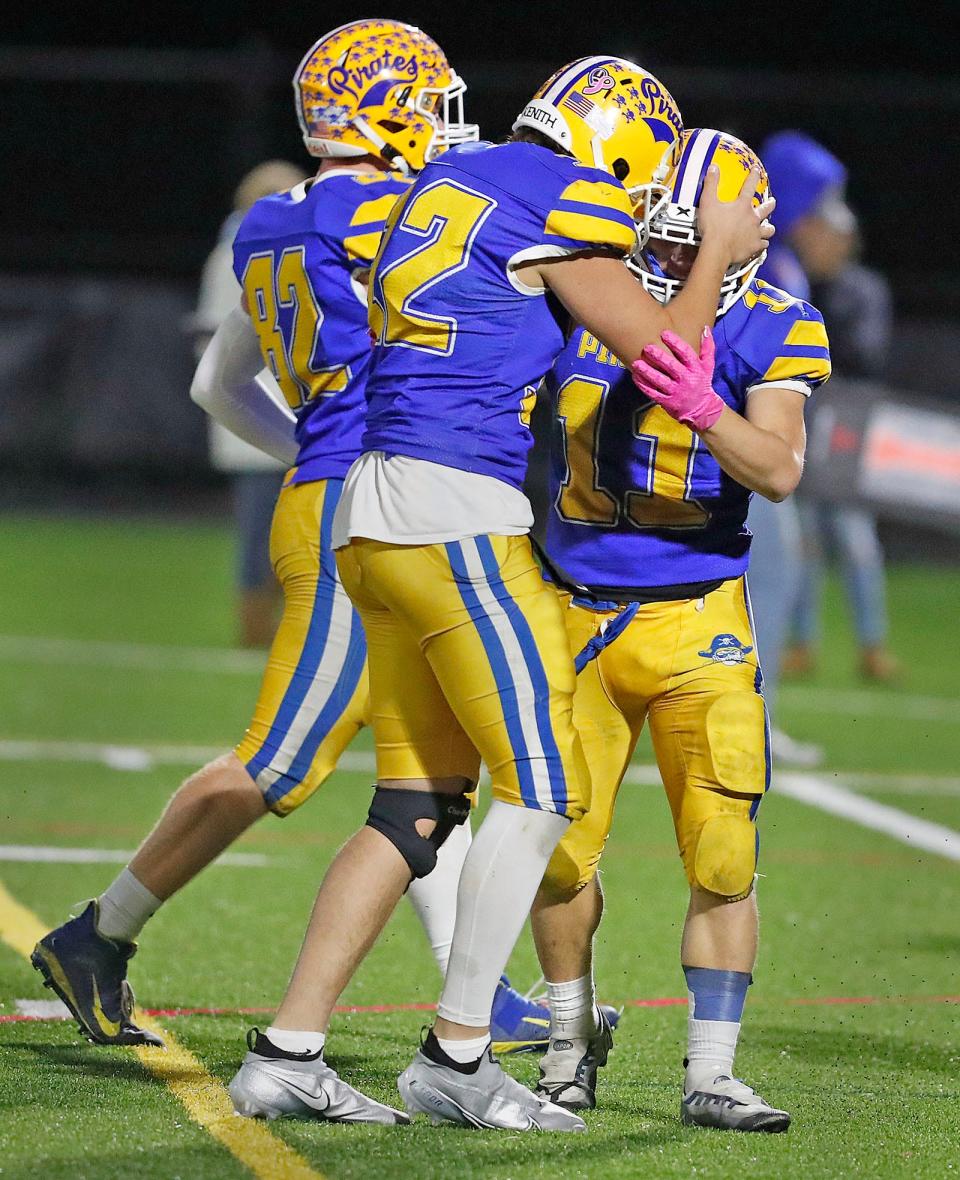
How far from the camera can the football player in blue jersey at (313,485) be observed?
4449 mm

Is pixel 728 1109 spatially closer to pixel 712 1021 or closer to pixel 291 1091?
pixel 712 1021

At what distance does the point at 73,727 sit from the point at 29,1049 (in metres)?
4.57

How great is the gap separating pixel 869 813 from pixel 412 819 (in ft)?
13.3

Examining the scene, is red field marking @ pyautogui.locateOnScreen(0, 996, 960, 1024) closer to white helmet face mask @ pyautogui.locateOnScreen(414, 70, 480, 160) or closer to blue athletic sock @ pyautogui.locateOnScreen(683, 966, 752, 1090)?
blue athletic sock @ pyautogui.locateOnScreen(683, 966, 752, 1090)

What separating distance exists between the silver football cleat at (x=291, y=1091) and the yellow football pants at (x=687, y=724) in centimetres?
60

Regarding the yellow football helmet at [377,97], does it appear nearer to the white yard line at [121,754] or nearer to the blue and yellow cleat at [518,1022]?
the blue and yellow cleat at [518,1022]

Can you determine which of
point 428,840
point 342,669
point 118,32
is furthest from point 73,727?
point 118,32

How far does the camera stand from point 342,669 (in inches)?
175

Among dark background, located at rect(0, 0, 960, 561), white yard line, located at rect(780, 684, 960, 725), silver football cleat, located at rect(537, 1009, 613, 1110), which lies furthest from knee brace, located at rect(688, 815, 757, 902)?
dark background, located at rect(0, 0, 960, 561)

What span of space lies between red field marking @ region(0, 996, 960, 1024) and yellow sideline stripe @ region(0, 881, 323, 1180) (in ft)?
0.44

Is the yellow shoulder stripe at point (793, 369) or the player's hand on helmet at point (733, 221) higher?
the player's hand on helmet at point (733, 221)

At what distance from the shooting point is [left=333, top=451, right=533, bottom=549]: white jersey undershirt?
3.72 meters

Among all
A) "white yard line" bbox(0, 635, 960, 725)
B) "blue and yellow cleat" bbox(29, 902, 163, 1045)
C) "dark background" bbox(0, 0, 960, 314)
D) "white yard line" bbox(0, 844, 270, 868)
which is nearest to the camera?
"blue and yellow cleat" bbox(29, 902, 163, 1045)

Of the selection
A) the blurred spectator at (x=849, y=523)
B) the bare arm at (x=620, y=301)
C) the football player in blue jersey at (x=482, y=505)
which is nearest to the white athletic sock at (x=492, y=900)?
the football player in blue jersey at (x=482, y=505)
